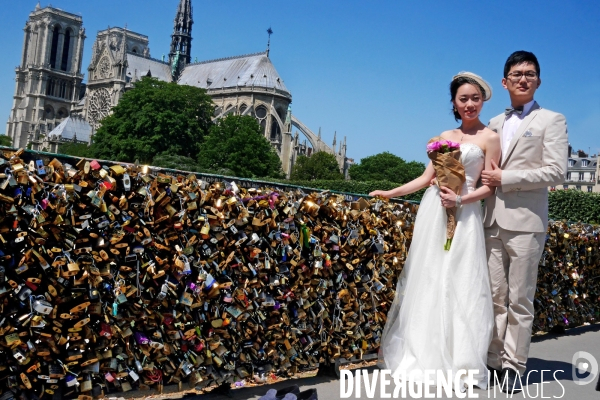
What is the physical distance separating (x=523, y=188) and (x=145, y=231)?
2.92 m

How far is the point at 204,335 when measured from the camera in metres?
4.18

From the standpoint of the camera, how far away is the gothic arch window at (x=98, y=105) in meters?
112

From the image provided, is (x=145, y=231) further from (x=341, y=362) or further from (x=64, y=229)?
(x=341, y=362)

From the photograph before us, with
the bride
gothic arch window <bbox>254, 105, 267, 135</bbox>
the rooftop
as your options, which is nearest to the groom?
the bride

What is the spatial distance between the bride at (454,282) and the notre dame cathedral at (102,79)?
8675cm

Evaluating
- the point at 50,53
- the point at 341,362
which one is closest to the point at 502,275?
the point at 341,362

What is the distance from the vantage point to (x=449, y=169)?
16.6 feet

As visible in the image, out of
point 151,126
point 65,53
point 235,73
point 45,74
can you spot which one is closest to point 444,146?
point 151,126

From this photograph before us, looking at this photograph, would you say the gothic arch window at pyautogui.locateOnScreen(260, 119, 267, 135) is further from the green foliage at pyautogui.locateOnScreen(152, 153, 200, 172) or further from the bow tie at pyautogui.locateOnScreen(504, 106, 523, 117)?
the bow tie at pyautogui.locateOnScreen(504, 106, 523, 117)

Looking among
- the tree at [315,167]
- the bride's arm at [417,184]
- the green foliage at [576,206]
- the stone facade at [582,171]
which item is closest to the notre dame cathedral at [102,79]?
the tree at [315,167]

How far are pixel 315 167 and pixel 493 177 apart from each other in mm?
78440

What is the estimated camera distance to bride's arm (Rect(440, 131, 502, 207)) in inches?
197

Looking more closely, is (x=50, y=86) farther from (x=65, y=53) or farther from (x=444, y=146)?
(x=444, y=146)

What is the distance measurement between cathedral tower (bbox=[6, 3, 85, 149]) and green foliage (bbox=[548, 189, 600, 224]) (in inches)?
4208
